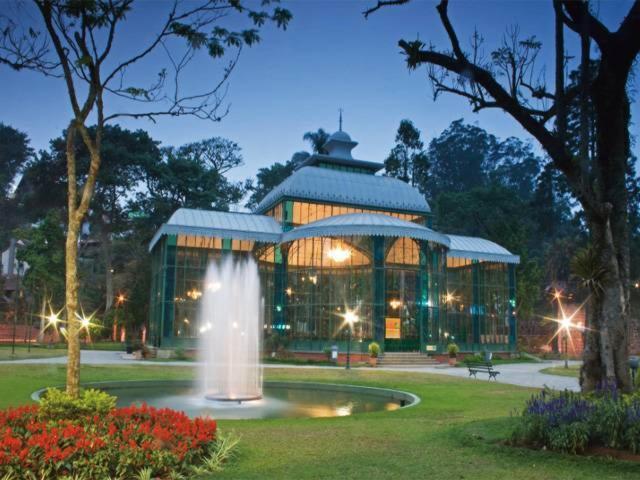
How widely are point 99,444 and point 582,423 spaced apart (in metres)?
6.37

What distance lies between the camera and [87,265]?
68062mm

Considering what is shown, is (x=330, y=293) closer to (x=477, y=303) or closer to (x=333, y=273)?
(x=333, y=273)

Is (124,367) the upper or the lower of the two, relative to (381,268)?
lower

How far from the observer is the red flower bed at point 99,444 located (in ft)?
21.3

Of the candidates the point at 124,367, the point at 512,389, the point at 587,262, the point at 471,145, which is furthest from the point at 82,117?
the point at 471,145

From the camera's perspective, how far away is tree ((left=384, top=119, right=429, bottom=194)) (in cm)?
6128

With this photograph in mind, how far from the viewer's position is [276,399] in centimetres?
1727

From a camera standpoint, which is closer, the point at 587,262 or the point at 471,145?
the point at 587,262

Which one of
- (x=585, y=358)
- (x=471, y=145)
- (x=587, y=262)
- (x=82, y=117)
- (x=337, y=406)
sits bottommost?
(x=337, y=406)

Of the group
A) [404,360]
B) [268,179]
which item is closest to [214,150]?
[268,179]

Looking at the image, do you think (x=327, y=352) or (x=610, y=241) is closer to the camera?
(x=610, y=241)

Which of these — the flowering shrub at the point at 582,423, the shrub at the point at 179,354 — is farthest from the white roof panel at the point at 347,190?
the flowering shrub at the point at 582,423

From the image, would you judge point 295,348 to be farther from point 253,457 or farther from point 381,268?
point 253,457

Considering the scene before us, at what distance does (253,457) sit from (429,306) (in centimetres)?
2806
